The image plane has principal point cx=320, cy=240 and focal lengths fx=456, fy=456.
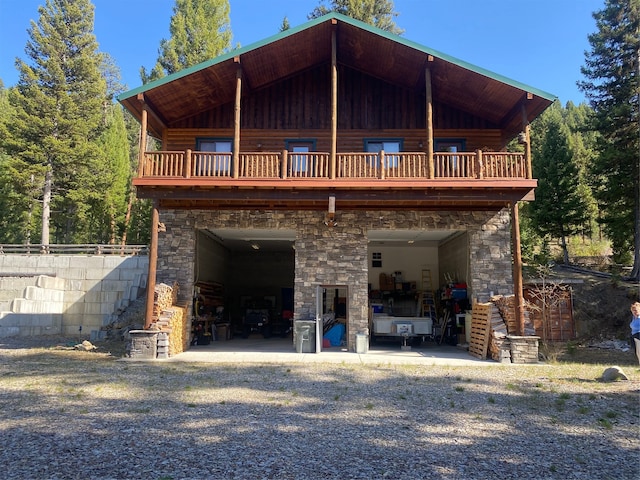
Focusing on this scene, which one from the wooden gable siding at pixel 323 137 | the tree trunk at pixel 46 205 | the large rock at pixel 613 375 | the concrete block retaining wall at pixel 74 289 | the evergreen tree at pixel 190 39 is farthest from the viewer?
the evergreen tree at pixel 190 39

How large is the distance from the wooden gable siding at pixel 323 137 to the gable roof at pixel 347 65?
60 centimetres

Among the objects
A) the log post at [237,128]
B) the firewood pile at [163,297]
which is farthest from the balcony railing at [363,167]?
the firewood pile at [163,297]

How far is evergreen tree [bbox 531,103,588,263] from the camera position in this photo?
26625mm

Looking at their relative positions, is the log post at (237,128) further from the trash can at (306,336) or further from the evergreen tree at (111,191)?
the evergreen tree at (111,191)

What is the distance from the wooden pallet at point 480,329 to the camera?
1329 cm

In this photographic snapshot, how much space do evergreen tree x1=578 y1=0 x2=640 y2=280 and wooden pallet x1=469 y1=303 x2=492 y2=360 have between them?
1114cm

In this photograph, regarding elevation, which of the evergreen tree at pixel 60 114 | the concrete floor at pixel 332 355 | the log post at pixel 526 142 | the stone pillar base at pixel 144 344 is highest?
the evergreen tree at pixel 60 114

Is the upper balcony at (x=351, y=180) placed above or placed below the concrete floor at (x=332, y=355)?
above

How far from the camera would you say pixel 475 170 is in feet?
43.2

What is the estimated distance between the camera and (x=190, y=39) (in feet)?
111

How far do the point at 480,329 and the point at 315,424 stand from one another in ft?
29.4

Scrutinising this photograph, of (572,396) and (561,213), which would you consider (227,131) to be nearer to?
(572,396)

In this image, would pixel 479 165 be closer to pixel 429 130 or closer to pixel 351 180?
pixel 429 130

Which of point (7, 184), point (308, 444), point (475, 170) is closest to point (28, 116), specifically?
point (7, 184)
